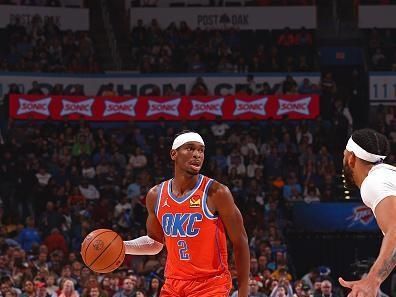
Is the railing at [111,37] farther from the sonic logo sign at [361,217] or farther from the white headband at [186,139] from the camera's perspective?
the white headband at [186,139]

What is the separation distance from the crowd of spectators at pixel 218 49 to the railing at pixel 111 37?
523 millimetres

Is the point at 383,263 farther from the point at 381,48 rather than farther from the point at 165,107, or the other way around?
the point at 381,48

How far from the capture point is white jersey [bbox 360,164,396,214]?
4.81m

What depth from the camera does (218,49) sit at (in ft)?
84.8

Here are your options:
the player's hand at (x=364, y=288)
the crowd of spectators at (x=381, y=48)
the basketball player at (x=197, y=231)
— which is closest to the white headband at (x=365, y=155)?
the player's hand at (x=364, y=288)

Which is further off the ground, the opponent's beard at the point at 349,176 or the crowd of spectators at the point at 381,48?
the crowd of spectators at the point at 381,48

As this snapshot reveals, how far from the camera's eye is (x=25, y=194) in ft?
66.4

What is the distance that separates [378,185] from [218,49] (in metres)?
21.2

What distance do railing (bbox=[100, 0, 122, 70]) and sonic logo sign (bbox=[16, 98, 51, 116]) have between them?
4041 millimetres

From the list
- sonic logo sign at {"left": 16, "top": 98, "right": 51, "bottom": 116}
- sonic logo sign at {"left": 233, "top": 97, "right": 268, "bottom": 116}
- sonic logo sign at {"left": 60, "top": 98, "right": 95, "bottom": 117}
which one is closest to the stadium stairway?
sonic logo sign at {"left": 60, "top": 98, "right": 95, "bottom": 117}

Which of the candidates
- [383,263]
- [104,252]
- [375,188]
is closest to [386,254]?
[383,263]

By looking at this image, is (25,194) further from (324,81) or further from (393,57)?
(393,57)

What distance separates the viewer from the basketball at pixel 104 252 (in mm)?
7852

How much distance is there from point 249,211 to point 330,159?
320cm
